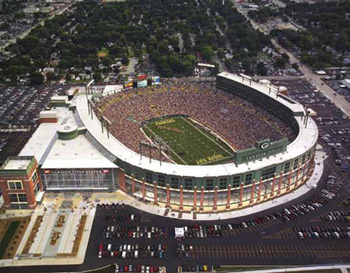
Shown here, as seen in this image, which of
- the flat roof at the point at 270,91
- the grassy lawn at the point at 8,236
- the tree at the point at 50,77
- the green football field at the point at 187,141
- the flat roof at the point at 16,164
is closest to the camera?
Answer: the grassy lawn at the point at 8,236

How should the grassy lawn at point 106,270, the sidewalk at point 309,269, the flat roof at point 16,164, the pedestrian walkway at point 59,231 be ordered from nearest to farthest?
1. the grassy lawn at point 106,270
2. the sidewalk at point 309,269
3. the pedestrian walkway at point 59,231
4. the flat roof at point 16,164

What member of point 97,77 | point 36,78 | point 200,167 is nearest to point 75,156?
point 200,167

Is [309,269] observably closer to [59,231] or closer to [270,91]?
[59,231]

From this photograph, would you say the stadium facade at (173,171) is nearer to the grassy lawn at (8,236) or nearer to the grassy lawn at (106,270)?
the grassy lawn at (8,236)

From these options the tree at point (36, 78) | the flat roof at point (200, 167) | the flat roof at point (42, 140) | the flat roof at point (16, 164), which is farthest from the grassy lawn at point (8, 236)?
the tree at point (36, 78)

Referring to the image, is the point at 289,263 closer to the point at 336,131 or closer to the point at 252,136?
the point at 252,136

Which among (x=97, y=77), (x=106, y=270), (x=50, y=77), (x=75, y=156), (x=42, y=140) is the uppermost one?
(x=75, y=156)

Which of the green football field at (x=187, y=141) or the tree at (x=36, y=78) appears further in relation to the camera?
the tree at (x=36, y=78)
